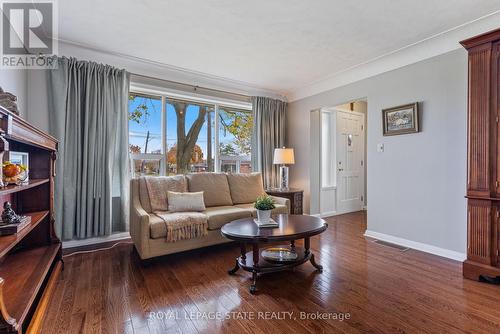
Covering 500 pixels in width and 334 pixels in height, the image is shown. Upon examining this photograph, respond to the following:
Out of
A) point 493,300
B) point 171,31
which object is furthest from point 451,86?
point 171,31

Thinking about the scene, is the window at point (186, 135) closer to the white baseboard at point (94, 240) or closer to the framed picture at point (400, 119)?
the white baseboard at point (94, 240)

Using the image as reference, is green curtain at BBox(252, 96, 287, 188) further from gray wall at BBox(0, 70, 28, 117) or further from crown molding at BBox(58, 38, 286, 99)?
gray wall at BBox(0, 70, 28, 117)

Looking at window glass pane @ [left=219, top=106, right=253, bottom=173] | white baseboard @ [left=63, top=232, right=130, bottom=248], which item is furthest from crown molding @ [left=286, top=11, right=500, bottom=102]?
white baseboard @ [left=63, top=232, right=130, bottom=248]

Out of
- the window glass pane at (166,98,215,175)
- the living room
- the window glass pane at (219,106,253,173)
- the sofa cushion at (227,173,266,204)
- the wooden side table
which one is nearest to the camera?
the living room

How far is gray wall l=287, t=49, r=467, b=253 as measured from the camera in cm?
267

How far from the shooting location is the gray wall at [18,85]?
2218 mm

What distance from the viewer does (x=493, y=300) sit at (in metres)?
1.88

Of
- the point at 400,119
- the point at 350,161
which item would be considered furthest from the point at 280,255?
the point at 350,161

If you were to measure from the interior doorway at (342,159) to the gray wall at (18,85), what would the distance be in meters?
4.19

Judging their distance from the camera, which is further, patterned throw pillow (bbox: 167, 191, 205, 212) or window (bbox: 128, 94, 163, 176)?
window (bbox: 128, 94, 163, 176)

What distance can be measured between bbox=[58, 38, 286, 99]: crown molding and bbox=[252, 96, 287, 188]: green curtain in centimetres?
23

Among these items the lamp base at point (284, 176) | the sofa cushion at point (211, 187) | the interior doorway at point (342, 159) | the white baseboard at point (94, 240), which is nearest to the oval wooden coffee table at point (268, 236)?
the sofa cushion at point (211, 187)

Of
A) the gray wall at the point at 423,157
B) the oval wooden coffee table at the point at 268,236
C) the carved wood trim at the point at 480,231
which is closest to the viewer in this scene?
the oval wooden coffee table at the point at 268,236

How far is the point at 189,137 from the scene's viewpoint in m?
4.06
